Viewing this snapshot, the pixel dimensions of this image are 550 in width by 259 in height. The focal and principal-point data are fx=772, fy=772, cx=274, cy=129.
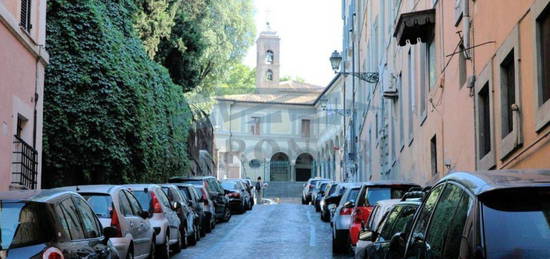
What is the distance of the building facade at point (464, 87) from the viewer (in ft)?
35.9

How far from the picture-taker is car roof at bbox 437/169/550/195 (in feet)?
15.8

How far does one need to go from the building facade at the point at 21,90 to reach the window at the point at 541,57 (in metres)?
9.56

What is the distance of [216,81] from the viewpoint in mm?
39531

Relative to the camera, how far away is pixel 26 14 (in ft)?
55.9

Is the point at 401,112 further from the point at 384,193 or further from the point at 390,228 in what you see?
the point at 390,228

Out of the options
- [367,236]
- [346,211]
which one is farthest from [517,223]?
[346,211]

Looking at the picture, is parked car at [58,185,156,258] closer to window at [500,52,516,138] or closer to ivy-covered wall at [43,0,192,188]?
window at [500,52,516,138]

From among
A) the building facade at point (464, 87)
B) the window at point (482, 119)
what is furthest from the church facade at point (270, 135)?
the window at point (482, 119)

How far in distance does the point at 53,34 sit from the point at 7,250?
15363mm

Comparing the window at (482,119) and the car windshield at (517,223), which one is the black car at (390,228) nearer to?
the car windshield at (517,223)

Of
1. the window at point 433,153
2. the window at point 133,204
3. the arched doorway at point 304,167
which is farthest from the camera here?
the arched doorway at point 304,167

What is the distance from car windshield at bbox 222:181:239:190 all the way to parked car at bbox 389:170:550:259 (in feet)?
90.2

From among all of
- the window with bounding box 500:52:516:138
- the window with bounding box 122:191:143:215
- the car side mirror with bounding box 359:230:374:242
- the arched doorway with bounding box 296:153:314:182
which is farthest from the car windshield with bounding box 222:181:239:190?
the arched doorway with bounding box 296:153:314:182

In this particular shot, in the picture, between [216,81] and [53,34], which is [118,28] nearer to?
[53,34]
